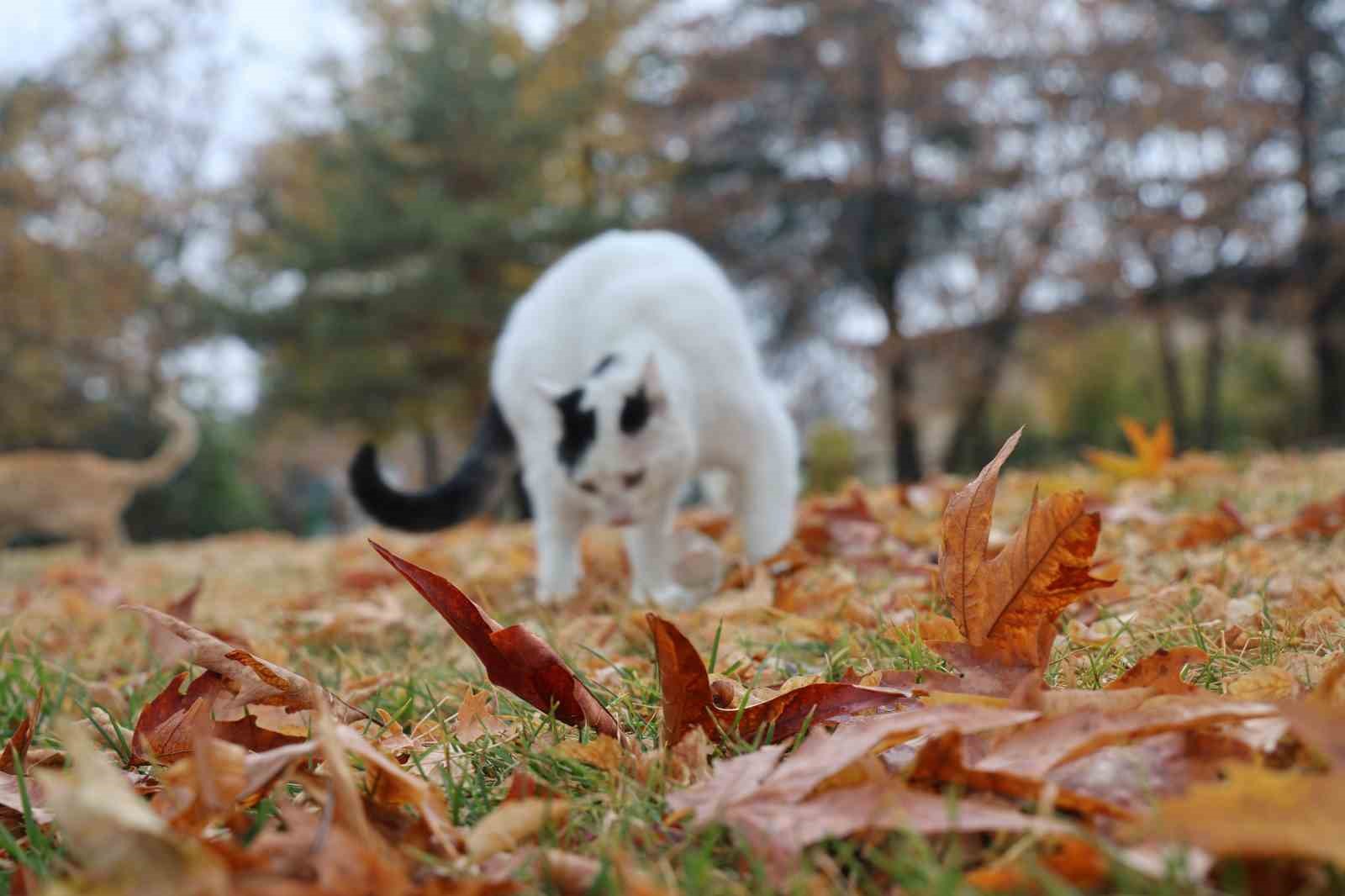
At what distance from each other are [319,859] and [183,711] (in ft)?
1.63

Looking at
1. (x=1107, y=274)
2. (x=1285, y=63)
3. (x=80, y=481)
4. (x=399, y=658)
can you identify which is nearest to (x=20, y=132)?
(x=80, y=481)

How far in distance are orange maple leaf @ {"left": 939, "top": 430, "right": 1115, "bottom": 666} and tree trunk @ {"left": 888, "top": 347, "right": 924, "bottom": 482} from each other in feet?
38.4

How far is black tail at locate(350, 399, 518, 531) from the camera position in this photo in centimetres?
237

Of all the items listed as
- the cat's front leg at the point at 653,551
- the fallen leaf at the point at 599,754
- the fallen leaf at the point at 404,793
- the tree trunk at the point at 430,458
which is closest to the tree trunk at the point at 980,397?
the tree trunk at the point at 430,458

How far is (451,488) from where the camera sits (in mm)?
2623

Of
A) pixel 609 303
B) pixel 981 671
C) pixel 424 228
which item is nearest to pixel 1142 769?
pixel 981 671

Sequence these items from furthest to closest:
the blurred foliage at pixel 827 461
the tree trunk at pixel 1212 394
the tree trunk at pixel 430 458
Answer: the tree trunk at pixel 430 458, the tree trunk at pixel 1212 394, the blurred foliage at pixel 827 461

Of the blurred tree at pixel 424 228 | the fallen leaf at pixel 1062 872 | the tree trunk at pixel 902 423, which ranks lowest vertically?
the tree trunk at pixel 902 423

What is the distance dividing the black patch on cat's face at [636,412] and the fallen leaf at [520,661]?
1.25 m

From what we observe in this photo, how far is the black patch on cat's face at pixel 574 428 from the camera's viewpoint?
221 centimetres

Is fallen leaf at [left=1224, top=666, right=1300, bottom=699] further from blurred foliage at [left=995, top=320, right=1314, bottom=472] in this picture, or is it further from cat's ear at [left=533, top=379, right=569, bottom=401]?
blurred foliage at [left=995, top=320, right=1314, bottom=472]

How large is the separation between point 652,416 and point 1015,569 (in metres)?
1.39

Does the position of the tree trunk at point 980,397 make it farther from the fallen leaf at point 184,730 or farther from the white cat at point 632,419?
the fallen leaf at point 184,730

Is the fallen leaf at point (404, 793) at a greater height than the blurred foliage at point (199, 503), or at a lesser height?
greater
